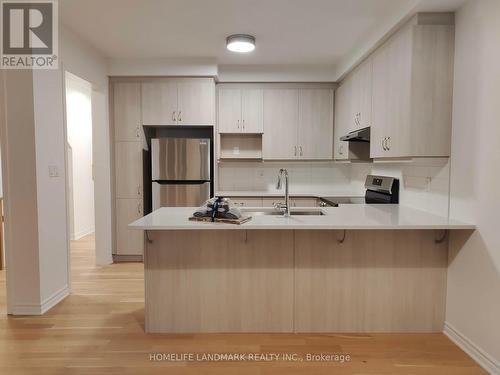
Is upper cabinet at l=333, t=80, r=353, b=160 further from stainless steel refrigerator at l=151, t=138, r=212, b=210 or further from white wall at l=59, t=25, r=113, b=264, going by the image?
white wall at l=59, t=25, r=113, b=264

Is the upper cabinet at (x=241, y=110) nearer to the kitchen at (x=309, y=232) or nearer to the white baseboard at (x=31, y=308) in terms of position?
the kitchen at (x=309, y=232)

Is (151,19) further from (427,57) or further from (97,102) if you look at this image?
(427,57)

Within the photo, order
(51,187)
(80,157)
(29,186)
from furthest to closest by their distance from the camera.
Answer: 1. (80,157)
2. (51,187)
3. (29,186)

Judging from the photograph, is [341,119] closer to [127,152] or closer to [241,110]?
[241,110]

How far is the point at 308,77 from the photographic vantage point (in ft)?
14.5

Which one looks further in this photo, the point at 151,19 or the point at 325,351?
the point at 151,19

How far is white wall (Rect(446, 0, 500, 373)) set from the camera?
2.02m

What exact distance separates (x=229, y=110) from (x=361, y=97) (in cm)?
175

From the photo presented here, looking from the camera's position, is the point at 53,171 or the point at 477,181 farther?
the point at 53,171

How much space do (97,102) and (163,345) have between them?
3.04 m

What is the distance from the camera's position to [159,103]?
4230 mm

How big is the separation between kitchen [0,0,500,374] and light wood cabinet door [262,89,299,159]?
752 millimetres

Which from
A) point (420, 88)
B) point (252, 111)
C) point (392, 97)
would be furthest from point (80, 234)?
point (420, 88)

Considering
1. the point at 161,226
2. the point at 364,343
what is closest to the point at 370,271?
the point at 364,343
